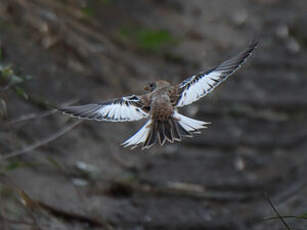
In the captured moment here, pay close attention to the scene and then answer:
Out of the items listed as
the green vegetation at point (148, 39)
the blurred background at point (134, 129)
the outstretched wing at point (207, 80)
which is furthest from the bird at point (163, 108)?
the green vegetation at point (148, 39)

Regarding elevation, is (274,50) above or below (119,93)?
above

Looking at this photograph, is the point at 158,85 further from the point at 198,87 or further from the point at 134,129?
the point at 134,129

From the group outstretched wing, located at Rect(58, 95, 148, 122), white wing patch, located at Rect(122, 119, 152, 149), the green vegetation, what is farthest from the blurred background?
white wing patch, located at Rect(122, 119, 152, 149)

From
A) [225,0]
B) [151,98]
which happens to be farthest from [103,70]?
[225,0]

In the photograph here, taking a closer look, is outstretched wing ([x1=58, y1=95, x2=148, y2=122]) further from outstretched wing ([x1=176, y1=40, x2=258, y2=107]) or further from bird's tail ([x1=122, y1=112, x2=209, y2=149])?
outstretched wing ([x1=176, y1=40, x2=258, y2=107])

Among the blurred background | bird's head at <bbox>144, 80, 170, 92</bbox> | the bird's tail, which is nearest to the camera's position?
the bird's tail

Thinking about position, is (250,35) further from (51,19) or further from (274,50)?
(51,19)
